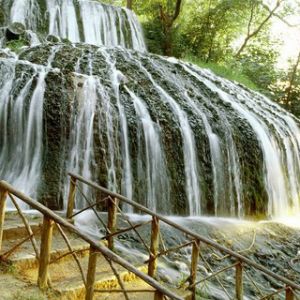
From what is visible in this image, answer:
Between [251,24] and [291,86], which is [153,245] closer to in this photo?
[291,86]

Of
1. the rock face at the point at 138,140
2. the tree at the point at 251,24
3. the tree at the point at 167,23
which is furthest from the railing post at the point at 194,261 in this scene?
the tree at the point at 251,24

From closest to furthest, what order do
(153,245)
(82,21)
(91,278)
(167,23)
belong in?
(91,278), (153,245), (82,21), (167,23)

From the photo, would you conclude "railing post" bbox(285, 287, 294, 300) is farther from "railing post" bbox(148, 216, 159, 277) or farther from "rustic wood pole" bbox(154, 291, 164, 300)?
"rustic wood pole" bbox(154, 291, 164, 300)

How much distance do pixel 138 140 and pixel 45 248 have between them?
452 cm

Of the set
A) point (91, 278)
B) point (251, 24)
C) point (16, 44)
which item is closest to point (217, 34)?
point (251, 24)

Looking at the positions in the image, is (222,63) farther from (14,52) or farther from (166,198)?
(166,198)

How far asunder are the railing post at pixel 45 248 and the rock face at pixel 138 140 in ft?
10.3

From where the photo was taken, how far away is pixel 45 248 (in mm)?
3729

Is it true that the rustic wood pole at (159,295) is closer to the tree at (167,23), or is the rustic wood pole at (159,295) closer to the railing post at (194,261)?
the railing post at (194,261)

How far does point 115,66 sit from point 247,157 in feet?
12.9

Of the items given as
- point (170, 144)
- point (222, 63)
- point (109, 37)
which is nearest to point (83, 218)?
point (170, 144)

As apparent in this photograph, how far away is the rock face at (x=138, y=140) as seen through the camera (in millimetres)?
7473

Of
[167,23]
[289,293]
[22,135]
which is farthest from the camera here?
[167,23]

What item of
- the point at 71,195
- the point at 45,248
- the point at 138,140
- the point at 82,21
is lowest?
the point at 45,248
